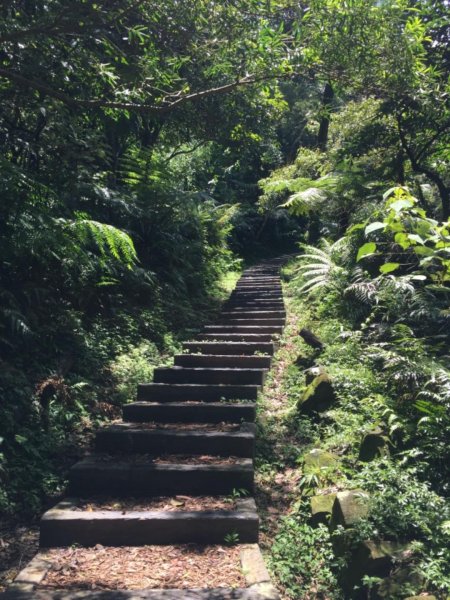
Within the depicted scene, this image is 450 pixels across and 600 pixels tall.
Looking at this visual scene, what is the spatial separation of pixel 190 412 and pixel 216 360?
63.7 inches

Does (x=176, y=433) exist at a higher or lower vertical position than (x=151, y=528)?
higher

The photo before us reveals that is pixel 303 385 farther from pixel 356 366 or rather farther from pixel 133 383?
pixel 133 383

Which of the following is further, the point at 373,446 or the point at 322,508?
the point at 373,446

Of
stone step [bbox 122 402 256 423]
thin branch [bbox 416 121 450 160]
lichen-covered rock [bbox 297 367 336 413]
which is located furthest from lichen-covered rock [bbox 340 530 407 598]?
thin branch [bbox 416 121 450 160]

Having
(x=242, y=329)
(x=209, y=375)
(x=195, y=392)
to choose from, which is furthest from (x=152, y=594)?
(x=242, y=329)

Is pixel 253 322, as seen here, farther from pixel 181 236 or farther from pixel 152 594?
pixel 152 594

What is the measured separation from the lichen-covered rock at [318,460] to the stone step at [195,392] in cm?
135

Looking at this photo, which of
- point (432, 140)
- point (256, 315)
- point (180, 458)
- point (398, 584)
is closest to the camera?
point (398, 584)

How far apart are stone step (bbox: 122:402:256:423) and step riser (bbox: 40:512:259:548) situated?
5.02 ft

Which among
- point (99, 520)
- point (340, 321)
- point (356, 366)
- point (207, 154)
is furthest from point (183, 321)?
point (207, 154)

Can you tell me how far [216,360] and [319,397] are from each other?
1.76m

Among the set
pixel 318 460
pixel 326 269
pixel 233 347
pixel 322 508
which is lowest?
pixel 322 508

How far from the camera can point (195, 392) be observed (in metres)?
5.66

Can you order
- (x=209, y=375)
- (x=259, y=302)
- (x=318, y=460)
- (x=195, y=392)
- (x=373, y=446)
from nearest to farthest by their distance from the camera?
1. (x=373, y=446)
2. (x=318, y=460)
3. (x=195, y=392)
4. (x=209, y=375)
5. (x=259, y=302)
